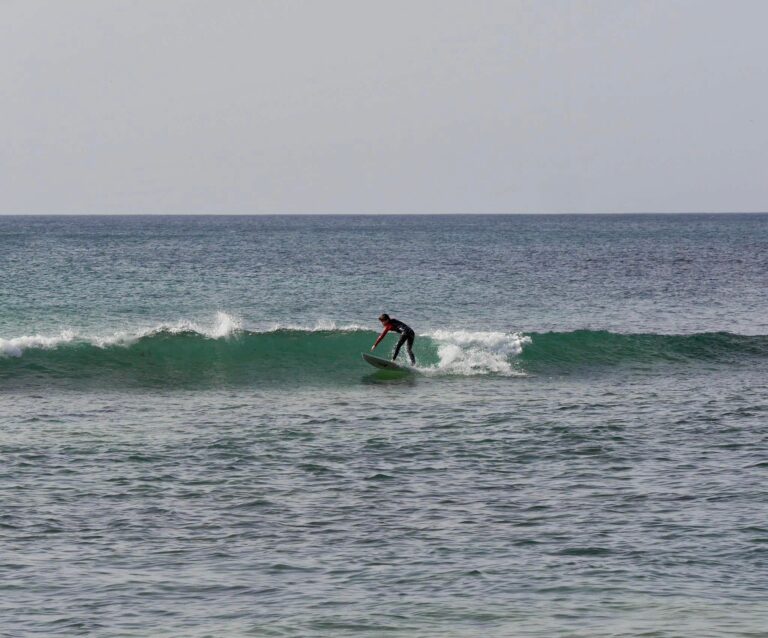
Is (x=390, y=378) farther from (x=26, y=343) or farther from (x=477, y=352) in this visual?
(x=26, y=343)

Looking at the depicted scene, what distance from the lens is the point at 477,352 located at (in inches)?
1252

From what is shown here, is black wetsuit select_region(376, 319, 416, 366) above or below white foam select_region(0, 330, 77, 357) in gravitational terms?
above

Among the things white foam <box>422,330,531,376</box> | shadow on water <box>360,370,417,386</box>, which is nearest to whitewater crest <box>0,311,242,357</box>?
white foam <box>422,330,531,376</box>

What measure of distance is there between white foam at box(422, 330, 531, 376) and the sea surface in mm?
87

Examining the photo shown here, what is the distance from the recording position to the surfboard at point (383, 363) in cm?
2946

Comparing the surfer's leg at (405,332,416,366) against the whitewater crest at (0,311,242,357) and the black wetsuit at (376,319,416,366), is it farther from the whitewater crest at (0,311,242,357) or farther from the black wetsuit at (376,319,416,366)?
the whitewater crest at (0,311,242,357)

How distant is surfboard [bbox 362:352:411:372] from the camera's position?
29456 millimetres

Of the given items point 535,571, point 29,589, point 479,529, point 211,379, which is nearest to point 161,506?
point 29,589

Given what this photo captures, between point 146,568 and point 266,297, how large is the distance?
38.9 meters

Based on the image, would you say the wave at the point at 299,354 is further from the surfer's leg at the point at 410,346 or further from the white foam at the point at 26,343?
the surfer's leg at the point at 410,346

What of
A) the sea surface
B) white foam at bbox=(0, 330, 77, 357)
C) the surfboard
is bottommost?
the sea surface

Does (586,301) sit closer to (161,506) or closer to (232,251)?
(161,506)

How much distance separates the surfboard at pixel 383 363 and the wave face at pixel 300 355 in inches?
17.1

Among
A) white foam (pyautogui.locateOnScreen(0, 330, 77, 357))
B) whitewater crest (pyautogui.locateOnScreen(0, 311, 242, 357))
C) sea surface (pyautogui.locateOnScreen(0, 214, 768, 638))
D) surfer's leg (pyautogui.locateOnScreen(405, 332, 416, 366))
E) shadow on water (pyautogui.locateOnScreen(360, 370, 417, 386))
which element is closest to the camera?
sea surface (pyautogui.locateOnScreen(0, 214, 768, 638))
